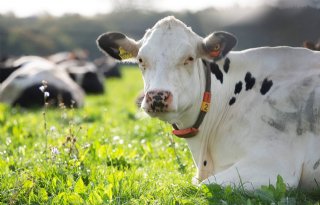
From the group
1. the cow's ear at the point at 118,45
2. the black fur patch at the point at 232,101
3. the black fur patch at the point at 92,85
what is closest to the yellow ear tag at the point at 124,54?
the cow's ear at the point at 118,45

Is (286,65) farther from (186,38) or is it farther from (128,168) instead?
(128,168)

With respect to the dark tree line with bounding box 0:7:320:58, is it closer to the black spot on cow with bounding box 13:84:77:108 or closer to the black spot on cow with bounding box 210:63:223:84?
the black spot on cow with bounding box 210:63:223:84

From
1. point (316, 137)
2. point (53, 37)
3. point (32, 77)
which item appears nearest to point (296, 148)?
point (316, 137)

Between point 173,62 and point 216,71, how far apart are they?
2.70ft

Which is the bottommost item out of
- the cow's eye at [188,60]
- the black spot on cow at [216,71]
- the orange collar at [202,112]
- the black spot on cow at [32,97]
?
the black spot on cow at [32,97]

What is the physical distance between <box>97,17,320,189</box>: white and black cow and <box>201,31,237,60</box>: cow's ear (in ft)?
0.03

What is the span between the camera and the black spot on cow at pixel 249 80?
6008 mm

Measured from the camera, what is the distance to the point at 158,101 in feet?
16.6

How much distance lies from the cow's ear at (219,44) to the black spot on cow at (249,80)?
0.46 m

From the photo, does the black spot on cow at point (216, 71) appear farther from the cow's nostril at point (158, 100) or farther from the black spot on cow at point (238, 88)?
the cow's nostril at point (158, 100)

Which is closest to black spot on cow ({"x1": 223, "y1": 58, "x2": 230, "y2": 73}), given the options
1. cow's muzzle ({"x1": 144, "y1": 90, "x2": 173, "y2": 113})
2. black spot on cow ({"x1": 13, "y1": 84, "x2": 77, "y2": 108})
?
cow's muzzle ({"x1": 144, "y1": 90, "x2": 173, "y2": 113})

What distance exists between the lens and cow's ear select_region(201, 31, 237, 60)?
5.75 meters

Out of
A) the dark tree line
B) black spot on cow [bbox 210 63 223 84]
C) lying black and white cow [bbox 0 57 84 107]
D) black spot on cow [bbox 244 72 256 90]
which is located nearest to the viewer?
black spot on cow [bbox 244 72 256 90]

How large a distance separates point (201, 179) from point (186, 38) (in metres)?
1.53
